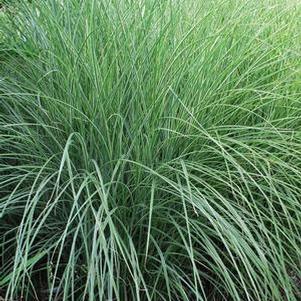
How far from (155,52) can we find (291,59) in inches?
→ 28.5

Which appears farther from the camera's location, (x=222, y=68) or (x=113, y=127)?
(x=222, y=68)

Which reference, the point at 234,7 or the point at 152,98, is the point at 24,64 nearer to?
the point at 152,98

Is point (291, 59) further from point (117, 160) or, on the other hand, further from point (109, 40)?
point (117, 160)

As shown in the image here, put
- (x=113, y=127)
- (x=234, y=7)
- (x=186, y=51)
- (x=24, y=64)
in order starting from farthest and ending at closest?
(x=234, y=7) < (x=24, y=64) < (x=186, y=51) < (x=113, y=127)

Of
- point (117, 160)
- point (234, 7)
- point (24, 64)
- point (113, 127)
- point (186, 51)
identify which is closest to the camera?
point (117, 160)

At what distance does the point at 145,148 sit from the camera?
2004 mm

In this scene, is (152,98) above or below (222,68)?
below

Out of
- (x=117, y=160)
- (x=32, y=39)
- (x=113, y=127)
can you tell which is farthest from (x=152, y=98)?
(x=32, y=39)

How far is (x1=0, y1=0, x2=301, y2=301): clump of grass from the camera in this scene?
6.48 feet

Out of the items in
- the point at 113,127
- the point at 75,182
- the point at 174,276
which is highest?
the point at 113,127

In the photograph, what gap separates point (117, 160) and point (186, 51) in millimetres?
580

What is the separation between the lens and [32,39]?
93.4 inches

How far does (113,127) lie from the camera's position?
2.07 meters

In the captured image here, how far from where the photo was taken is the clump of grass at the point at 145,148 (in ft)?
6.48
